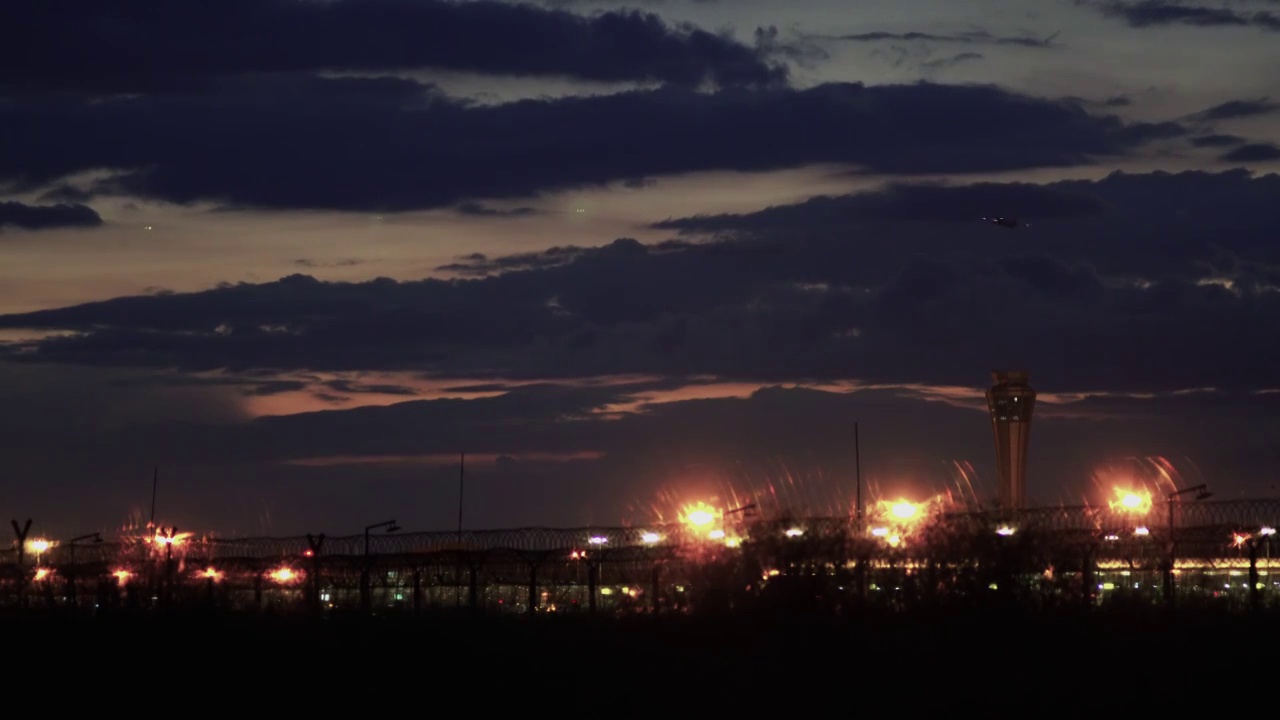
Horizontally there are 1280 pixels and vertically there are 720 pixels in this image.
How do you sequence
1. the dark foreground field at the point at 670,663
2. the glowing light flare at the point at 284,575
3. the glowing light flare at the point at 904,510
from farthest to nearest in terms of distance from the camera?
the glowing light flare at the point at 284,575, the glowing light flare at the point at 904,510, the dark foreground field at the point at 670,663

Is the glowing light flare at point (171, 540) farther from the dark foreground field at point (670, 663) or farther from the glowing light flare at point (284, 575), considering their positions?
the dark foreground field at point (670, 663)

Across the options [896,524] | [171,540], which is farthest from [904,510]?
[171,540]

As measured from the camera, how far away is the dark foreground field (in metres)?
35.4

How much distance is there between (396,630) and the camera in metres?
43.7

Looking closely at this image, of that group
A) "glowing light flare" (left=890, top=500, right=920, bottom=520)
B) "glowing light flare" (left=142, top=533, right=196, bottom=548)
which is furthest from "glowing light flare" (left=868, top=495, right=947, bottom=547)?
"glowing light flare" (left=142, top=533, right=196, bottom=548)

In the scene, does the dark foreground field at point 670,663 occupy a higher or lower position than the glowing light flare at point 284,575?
lower

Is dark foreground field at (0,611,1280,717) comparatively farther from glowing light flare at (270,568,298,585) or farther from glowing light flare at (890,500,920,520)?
glowing light flare at (270,568,298,585)

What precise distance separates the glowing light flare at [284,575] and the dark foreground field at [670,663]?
23.2 m

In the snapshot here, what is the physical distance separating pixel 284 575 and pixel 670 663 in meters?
37.3

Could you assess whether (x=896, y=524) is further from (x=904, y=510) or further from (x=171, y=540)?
(x=171, y=540)

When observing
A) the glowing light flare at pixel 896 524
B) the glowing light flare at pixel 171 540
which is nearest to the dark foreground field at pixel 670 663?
the glowing light flare at pixel 896 524

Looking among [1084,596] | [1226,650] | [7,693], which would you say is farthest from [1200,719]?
[7,693]

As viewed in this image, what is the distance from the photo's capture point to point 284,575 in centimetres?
7394

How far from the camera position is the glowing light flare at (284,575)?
233 ft
